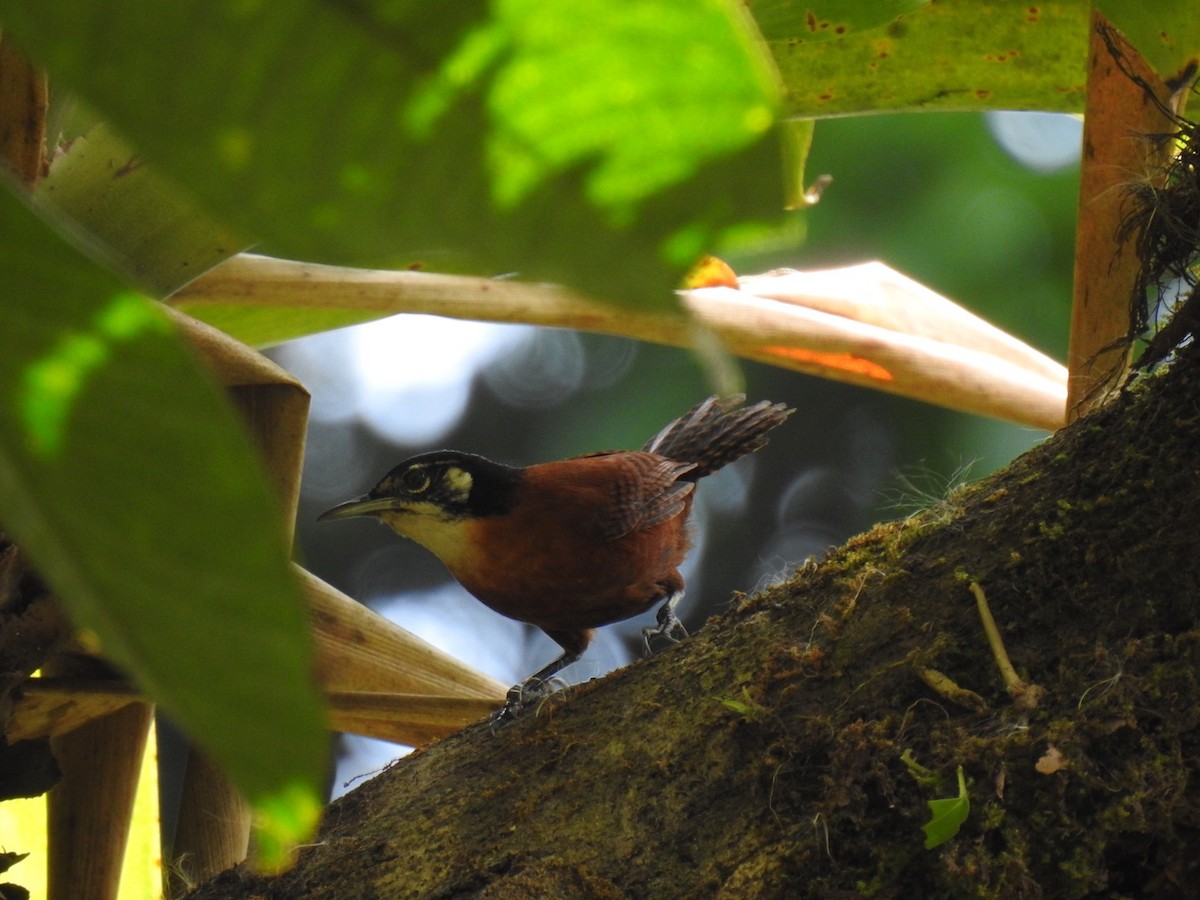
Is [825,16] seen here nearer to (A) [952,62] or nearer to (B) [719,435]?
(A) [952,62]

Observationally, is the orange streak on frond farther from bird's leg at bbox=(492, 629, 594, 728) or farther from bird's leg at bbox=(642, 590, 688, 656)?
bird's leg at bbox=(642, 590, 688, 656)

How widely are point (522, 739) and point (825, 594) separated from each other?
19.5 inches

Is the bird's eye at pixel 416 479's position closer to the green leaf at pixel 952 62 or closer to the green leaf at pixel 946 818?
the green leaf at pixel 952 62

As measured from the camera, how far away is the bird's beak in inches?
116

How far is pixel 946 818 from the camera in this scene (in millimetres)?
1200

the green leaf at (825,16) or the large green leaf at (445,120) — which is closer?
the large green leaf at (445,120)

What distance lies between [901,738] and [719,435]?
1936 millimetres

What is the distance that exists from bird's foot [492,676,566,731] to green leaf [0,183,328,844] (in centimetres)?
143

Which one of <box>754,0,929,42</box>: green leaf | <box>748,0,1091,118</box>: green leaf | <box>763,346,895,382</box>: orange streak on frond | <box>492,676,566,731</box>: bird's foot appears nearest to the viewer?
<box>754,0,929,42</box>: green leaf

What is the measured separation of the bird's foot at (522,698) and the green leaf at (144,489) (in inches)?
56.1

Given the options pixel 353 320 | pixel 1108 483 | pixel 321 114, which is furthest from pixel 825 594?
pixel 321 114

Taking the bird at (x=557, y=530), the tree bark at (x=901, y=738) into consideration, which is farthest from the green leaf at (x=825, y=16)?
the bird at (x=557, y=530)

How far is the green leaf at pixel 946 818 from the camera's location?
47.0 inches

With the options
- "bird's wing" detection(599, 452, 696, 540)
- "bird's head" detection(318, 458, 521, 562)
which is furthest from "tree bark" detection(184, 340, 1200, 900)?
"bird's head" detection(318, 458, 521, 562)
